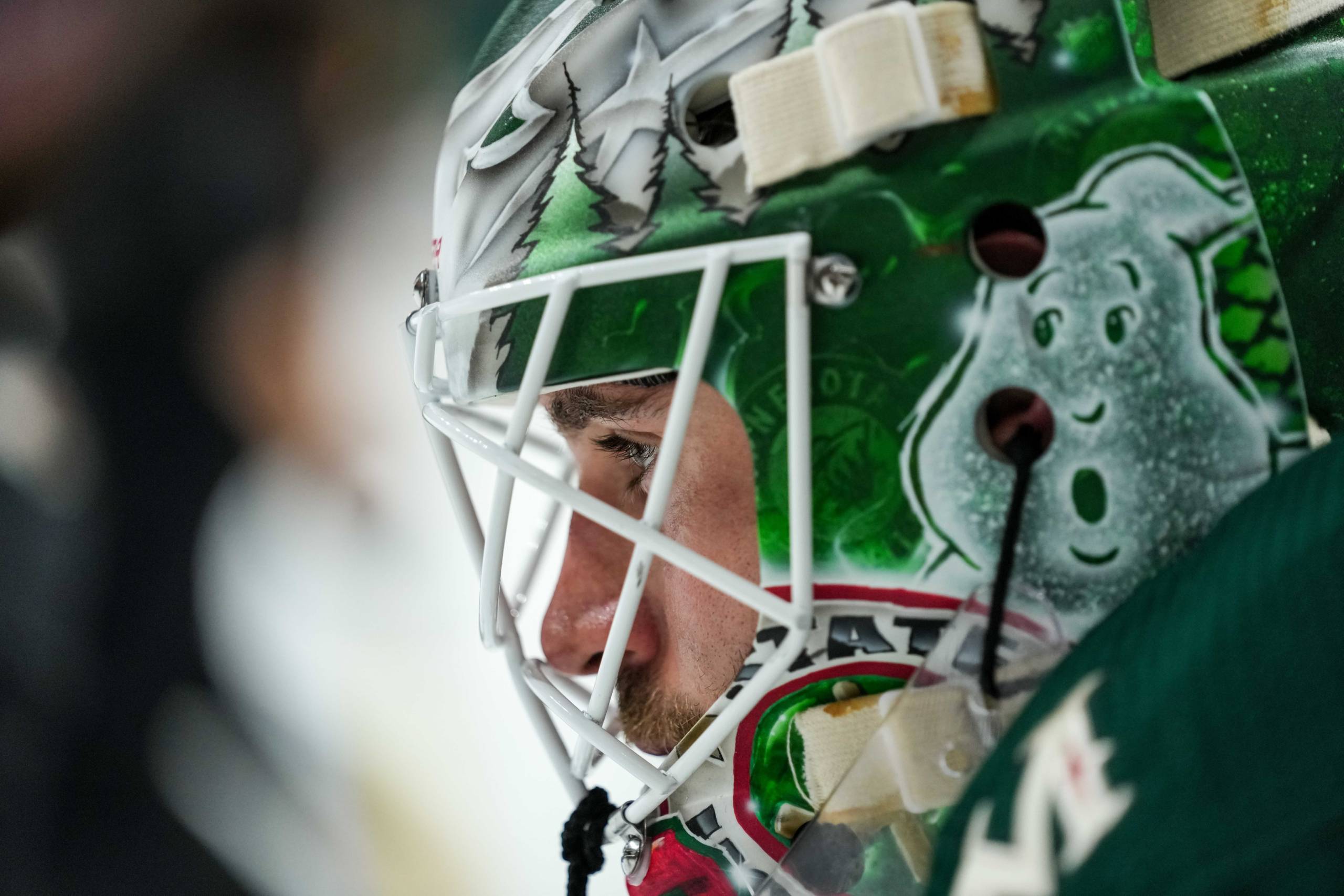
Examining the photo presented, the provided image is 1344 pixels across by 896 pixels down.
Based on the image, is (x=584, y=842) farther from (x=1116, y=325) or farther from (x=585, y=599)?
(x=1116, y=325)

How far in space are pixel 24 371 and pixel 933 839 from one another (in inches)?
61.2

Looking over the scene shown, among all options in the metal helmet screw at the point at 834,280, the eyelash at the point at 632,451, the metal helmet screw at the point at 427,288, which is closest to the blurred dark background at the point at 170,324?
the metal helmet screw at the point at 427,288

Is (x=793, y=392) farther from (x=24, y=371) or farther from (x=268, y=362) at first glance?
(x=24, y=371)

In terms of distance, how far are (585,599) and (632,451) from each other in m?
0.13

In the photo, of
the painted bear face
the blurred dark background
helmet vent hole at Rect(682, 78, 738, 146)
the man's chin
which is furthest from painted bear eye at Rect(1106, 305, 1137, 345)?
the blurred dark background

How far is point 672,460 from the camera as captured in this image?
1.85 feet

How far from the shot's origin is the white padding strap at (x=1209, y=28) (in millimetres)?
626

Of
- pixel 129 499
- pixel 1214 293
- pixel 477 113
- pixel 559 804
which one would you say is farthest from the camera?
pixel 129 499

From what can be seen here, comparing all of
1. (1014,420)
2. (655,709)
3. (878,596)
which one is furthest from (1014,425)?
(655,709)

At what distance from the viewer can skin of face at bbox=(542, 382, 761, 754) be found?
619 mm

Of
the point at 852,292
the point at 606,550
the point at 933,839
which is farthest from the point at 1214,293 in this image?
the point at 606,550

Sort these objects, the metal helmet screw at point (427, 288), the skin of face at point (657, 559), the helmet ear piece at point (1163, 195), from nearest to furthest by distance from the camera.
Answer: the helmet ear piece at point (1163, 195) → the skin of face at point (657, 559) → the metal helmet screw at point (427, 288)

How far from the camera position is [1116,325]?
0.52 metres

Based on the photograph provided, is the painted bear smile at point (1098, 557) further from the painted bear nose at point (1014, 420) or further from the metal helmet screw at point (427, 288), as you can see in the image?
the metal helmet screw at point (427, 288)
